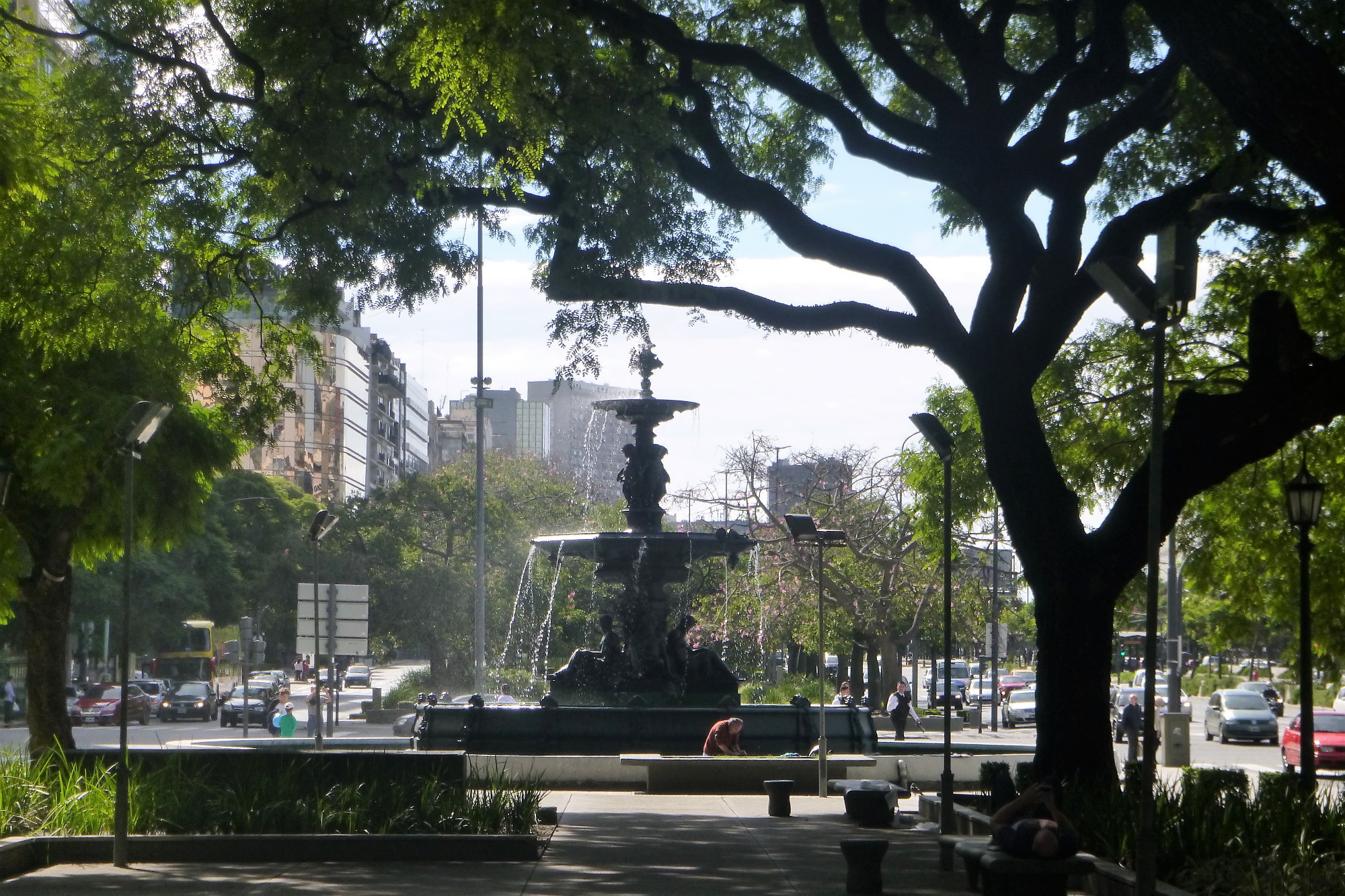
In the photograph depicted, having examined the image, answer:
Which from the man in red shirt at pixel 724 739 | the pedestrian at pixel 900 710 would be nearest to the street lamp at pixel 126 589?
the man in red shirt at pixel 724 739

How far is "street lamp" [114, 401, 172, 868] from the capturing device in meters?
13.0

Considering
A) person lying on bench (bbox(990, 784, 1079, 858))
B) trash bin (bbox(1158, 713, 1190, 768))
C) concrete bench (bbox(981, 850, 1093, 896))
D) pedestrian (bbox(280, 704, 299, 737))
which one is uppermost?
person lying on bench (bbox(990, 784, 1079, 858))

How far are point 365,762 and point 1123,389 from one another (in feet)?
39.5

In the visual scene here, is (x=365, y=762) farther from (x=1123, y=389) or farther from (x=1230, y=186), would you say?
(x=1123, y=389)

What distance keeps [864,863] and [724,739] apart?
10.7m

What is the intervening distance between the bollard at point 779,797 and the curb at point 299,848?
15.5 feet

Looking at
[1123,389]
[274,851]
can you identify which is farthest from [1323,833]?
[1123,389]

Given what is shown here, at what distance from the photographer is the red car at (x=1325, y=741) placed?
34.3 m

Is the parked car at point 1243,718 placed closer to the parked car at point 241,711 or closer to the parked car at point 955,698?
the parked car at point 955,698

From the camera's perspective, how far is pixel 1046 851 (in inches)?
409

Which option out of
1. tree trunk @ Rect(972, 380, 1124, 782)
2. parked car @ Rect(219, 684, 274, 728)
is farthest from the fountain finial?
parked car @ Rect(219, 684, 274, 728)

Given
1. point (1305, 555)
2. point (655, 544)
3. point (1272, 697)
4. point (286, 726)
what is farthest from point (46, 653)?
point (1272, 697)

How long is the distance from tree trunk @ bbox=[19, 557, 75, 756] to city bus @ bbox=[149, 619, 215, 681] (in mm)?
54650

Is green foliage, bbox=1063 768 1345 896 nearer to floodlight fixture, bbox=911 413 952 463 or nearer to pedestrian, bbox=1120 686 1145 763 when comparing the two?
floodlight fixture, bbox=911 413 952 463
